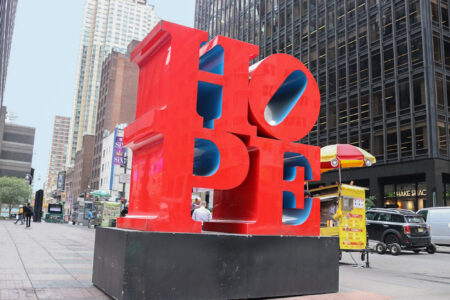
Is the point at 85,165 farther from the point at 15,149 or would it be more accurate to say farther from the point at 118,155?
the point at 118,155

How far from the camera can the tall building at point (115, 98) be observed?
8669cm

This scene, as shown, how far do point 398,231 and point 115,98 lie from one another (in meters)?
79.0

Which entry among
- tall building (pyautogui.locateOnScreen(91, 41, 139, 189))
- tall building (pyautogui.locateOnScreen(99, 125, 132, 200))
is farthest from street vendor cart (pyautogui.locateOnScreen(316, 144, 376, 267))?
tall building (pyautogui.locateOnScreen(91, 41, 139, 189))

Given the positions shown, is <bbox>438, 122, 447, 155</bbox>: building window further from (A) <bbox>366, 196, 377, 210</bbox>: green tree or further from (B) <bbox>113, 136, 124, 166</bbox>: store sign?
(B) <bbox>113, 136, 124, 166</bbox>: store sign

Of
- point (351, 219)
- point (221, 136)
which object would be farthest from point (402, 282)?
point (221, 136)

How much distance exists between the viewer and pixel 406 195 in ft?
115

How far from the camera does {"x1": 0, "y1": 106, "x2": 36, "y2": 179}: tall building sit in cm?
10450

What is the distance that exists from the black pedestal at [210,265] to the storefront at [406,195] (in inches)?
1210

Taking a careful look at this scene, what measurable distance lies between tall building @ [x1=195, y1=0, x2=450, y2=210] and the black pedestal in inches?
1153

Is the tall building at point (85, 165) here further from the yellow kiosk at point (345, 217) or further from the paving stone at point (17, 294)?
the paving stone at point (17, 294)

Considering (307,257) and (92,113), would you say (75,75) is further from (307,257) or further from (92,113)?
(307,257)

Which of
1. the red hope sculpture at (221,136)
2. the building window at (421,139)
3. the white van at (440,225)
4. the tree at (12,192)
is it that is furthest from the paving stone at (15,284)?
the tree at (12,192)

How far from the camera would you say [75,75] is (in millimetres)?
179625

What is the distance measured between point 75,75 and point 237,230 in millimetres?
189342
